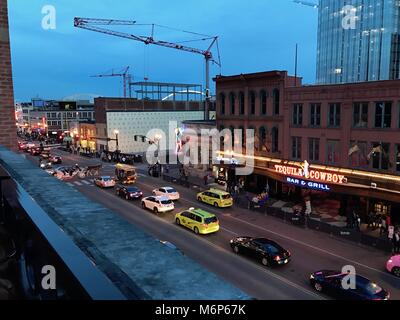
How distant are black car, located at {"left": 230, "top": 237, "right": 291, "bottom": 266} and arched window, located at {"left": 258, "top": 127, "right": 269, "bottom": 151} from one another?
17074mm

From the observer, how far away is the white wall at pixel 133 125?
75.3 meters

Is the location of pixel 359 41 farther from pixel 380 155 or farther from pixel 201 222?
pixel 201 222

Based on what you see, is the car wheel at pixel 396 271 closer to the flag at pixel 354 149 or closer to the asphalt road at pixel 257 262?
the asphalt road at pixel 257 262

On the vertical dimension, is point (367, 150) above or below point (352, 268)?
above

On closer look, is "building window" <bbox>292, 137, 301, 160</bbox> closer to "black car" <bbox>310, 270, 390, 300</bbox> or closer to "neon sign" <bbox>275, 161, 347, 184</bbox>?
"neon sign" <bbox>275, 161, 347, 184</bbox>

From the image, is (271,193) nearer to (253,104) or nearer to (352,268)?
(253,104)

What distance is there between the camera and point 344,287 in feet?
53.0

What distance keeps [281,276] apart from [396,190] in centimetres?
1214

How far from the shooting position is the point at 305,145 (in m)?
33.6

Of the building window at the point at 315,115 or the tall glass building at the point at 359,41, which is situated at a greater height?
the tall glass building at the point at 359,41

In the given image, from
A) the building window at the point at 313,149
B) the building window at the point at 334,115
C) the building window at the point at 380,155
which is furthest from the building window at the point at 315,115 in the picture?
the building window at the point at 380,155

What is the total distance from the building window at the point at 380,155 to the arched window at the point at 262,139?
11.7 meters

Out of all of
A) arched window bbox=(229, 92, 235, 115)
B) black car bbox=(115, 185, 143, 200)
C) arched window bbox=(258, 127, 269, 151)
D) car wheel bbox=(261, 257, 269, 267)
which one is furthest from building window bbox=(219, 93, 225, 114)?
car wheel bbox=(261, 257, 269, 267)
